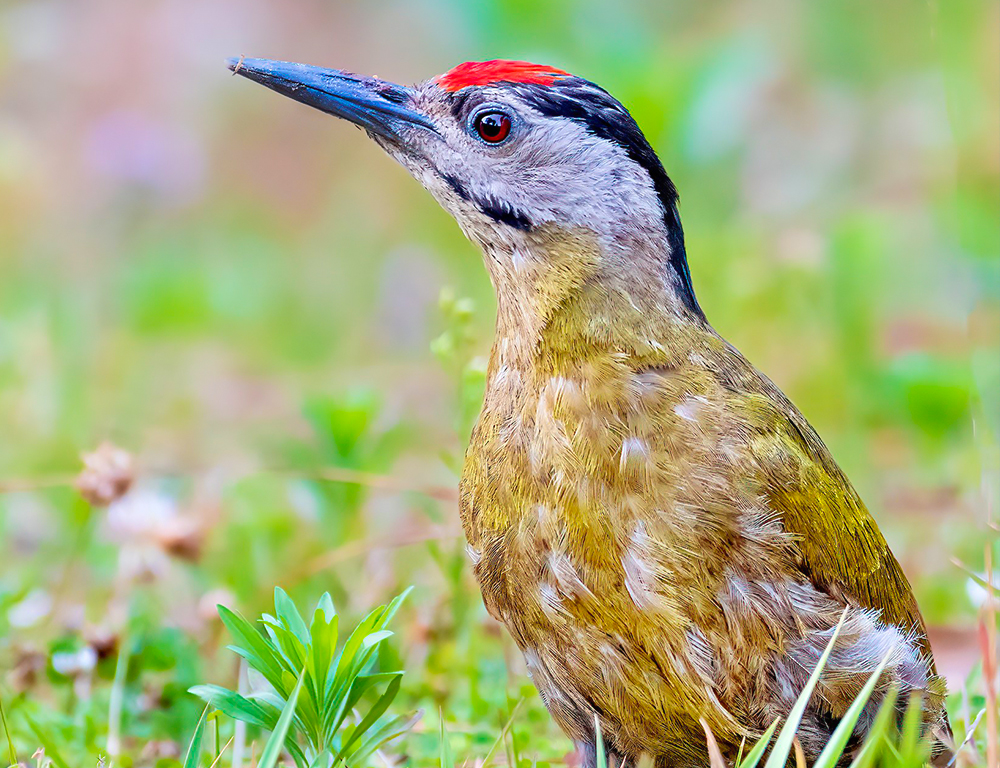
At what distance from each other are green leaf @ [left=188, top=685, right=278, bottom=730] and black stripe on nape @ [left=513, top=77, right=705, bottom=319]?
1478 mm

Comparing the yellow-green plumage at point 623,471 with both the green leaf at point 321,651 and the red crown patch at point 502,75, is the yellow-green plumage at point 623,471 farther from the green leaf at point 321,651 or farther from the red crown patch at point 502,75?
the green leaf at point 321,651

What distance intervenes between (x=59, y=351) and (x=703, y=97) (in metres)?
3.74

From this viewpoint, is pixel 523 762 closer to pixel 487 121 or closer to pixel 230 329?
pixel 487 121

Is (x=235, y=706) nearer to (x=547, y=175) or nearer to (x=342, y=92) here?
(x=547, y=175)

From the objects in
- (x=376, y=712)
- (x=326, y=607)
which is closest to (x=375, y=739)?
(x=376, y=712)

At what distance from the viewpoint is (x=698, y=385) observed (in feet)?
11.0

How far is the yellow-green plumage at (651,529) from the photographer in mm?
3148

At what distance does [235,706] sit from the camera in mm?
2938

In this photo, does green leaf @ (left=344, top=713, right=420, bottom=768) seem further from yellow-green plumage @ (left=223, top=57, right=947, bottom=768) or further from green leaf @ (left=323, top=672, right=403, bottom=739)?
yellow-green plumage @ (left=223, top=57, right=947, bottom=768)

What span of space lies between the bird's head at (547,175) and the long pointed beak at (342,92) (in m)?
0.13

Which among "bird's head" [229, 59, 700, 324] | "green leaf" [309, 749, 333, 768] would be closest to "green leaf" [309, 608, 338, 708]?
"green leaf" [309, 749, 333, 768]

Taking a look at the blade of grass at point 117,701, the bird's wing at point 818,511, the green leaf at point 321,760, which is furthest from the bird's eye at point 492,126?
the blade of grass at point 117,701

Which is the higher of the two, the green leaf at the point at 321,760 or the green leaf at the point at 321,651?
the green leaf at the point at 321,651

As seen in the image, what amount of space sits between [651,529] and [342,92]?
1490 mm
